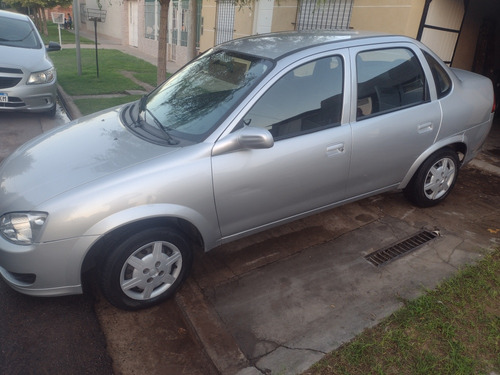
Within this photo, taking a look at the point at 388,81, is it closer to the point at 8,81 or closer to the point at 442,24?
the point at 442,24

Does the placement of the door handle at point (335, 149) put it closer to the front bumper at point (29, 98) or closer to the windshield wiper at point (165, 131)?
the windshield wiper at point (165, 131)

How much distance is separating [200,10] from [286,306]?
14605 mm

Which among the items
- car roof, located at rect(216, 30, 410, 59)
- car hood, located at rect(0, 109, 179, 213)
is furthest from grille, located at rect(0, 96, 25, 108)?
car roof, located at rect(216, 30, 410, 59)

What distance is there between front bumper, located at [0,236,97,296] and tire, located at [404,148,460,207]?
317 centimetres

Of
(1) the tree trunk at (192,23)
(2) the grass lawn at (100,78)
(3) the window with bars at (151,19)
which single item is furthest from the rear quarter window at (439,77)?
(3) the window with bars at (151,19)

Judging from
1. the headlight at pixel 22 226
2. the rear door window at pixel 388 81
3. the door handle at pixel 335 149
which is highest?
the rear door window at pixel 388 81

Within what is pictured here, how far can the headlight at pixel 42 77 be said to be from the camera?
262 inches

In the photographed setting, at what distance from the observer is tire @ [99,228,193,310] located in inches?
105

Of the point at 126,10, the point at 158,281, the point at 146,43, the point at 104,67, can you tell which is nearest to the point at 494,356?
the point at 158,281

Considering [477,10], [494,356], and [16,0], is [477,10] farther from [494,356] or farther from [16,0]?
[16,0]

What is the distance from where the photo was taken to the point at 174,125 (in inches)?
123

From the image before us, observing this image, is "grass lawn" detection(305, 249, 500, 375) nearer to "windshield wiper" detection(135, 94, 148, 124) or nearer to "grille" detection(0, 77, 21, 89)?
"windshield wiper" detection(135, 94, 148, 124)

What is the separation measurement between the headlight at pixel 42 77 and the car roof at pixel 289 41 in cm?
431

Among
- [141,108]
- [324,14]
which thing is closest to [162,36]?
[324,14]
